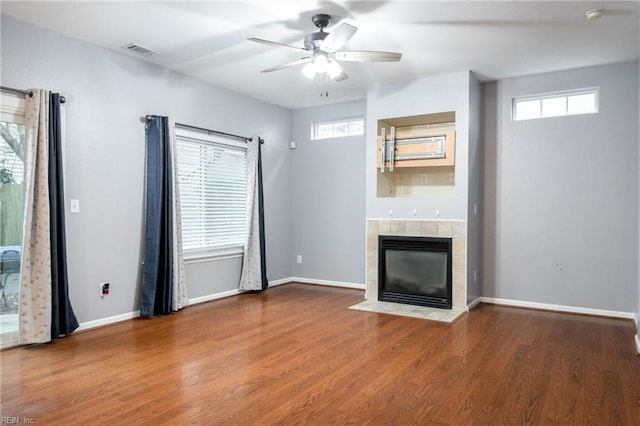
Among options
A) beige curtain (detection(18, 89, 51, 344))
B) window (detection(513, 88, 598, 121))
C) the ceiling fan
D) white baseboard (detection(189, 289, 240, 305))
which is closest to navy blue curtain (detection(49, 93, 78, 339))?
beige curtain (detection(18, 89, 51, 344))

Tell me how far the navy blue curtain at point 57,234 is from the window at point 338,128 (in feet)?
12.2

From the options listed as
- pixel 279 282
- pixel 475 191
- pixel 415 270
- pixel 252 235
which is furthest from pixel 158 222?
pixel 475 191

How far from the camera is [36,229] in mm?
3611

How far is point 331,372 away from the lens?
10.1 feet

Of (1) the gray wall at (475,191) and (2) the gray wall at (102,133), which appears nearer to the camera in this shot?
(2) the gray wall at (102,133)

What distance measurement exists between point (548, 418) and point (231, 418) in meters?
1.78

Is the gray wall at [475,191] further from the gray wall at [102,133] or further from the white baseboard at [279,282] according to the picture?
the gray wall at [102,133]

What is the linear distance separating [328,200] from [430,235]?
75.1 inches

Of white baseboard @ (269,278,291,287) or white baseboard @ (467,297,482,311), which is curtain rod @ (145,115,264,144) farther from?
white baseboard @ (467,297,482,311)

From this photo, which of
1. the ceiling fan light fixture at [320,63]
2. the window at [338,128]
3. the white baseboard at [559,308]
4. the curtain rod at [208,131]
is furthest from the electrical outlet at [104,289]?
the white baseboard at [559,308]

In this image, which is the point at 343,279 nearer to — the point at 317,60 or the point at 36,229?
the point at 317,60

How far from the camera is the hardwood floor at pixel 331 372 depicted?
8.07 feet

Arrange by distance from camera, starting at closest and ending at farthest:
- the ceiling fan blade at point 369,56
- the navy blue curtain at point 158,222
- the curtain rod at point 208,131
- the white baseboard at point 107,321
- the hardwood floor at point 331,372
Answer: the hardwood floor at point 331,372
the ceiling fan blade at point 369,56
the white baseboard at point 107,321
the navy blue curtain at point 158,222
the curtain rod at point 208,131

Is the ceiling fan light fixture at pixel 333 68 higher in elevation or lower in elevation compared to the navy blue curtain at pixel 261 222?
higher
